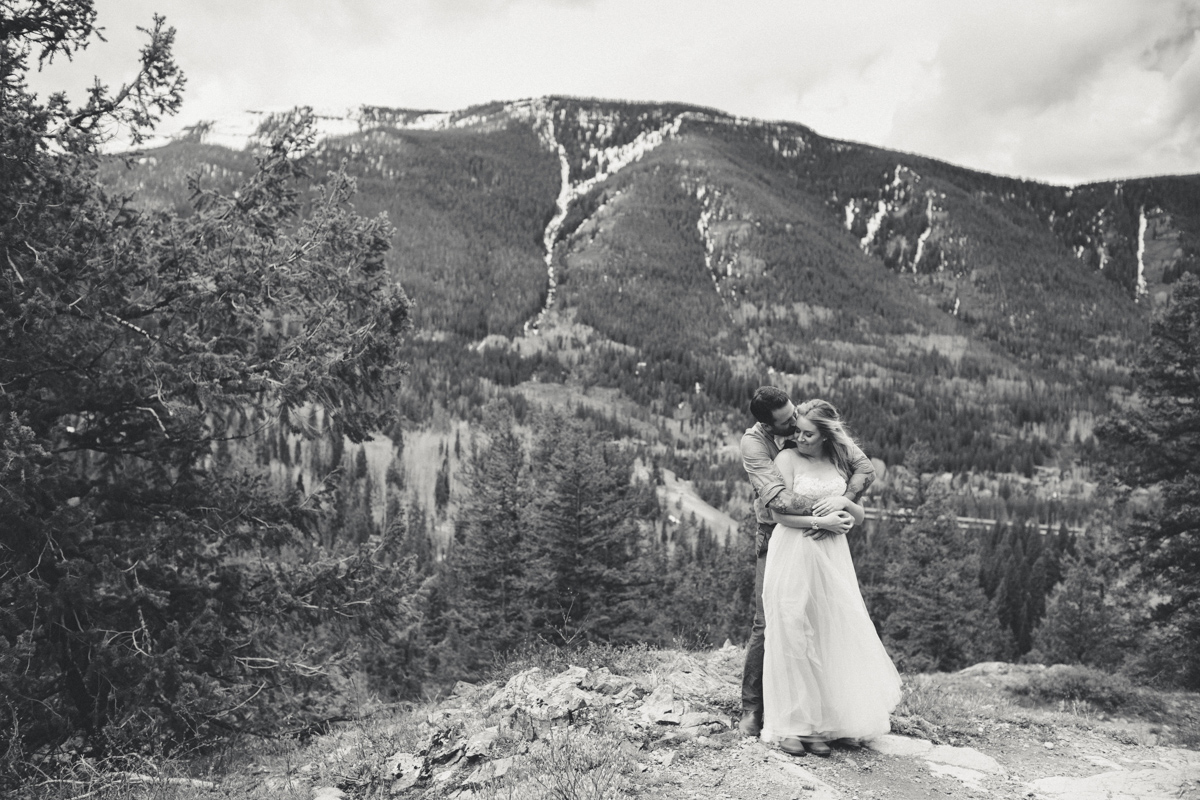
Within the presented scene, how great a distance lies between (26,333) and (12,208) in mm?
1372

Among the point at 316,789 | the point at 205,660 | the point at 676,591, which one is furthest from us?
the point at 676,591

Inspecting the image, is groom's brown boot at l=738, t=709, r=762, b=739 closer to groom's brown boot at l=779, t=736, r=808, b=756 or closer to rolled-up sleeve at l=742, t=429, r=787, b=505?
groom's brown boot at l=779, t=736, r=808, b=756

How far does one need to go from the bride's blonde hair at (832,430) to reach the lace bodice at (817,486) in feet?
0.51

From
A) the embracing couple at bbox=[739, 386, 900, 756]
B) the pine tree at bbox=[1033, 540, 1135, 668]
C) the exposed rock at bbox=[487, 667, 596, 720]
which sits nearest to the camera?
the embracing couple at bbox=[739, 386, 900, 756]

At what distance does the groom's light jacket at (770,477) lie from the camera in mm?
5438

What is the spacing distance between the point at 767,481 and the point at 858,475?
0.77 m

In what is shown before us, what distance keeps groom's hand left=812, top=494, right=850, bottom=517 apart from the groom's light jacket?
0.06 m

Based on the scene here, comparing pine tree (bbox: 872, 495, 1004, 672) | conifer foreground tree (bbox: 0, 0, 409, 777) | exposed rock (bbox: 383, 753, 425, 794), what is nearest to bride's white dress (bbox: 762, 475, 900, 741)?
exposed rock (bbox: 383, 753, 425, 794)

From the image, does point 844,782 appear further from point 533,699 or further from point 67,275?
point 67,275

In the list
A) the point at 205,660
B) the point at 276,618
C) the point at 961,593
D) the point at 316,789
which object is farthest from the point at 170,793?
the point at 961,593

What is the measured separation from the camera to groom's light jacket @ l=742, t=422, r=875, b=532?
5438mm

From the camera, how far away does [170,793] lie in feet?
17.4

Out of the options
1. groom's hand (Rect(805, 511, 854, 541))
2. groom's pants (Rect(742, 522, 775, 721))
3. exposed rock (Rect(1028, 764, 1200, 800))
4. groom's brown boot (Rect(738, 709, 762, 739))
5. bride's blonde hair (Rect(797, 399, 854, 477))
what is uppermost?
bride's blonde hair (Rect(797, 399, 854, 477))

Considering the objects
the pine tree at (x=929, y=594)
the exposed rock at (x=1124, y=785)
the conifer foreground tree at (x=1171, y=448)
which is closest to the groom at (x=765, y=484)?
the exposed rock at (x=1124, y=785)
